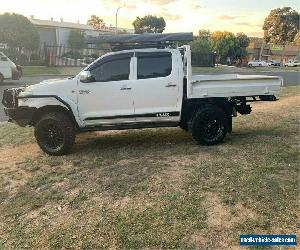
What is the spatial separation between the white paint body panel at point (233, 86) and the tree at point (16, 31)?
126 ft

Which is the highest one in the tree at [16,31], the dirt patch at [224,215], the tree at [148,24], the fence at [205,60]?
the tree at [148,24]

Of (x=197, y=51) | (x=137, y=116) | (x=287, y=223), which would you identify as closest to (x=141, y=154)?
(x=137, y=116)

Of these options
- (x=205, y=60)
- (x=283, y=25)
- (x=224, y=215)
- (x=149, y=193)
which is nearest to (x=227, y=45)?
(x=205, y=60)

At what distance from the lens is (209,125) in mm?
7238

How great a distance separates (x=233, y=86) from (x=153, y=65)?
1.68m

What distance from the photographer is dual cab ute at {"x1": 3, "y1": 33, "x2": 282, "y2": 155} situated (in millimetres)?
6992

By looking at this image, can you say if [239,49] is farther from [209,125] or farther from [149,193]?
[149,193]

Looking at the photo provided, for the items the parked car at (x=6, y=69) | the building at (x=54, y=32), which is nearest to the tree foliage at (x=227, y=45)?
the building at (x=54, y=32)

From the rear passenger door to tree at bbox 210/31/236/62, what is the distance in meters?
53.9

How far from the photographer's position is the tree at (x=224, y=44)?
58.6 m

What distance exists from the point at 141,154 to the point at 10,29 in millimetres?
39042

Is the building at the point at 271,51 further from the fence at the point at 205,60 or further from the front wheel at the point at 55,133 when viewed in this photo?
the front wheel at the point at 55,133

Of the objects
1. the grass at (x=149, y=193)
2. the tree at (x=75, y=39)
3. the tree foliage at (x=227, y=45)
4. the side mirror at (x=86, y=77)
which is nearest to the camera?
the grass at (x=149, y=193)

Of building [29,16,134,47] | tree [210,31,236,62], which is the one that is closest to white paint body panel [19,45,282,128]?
tree [210,31,236,62]
